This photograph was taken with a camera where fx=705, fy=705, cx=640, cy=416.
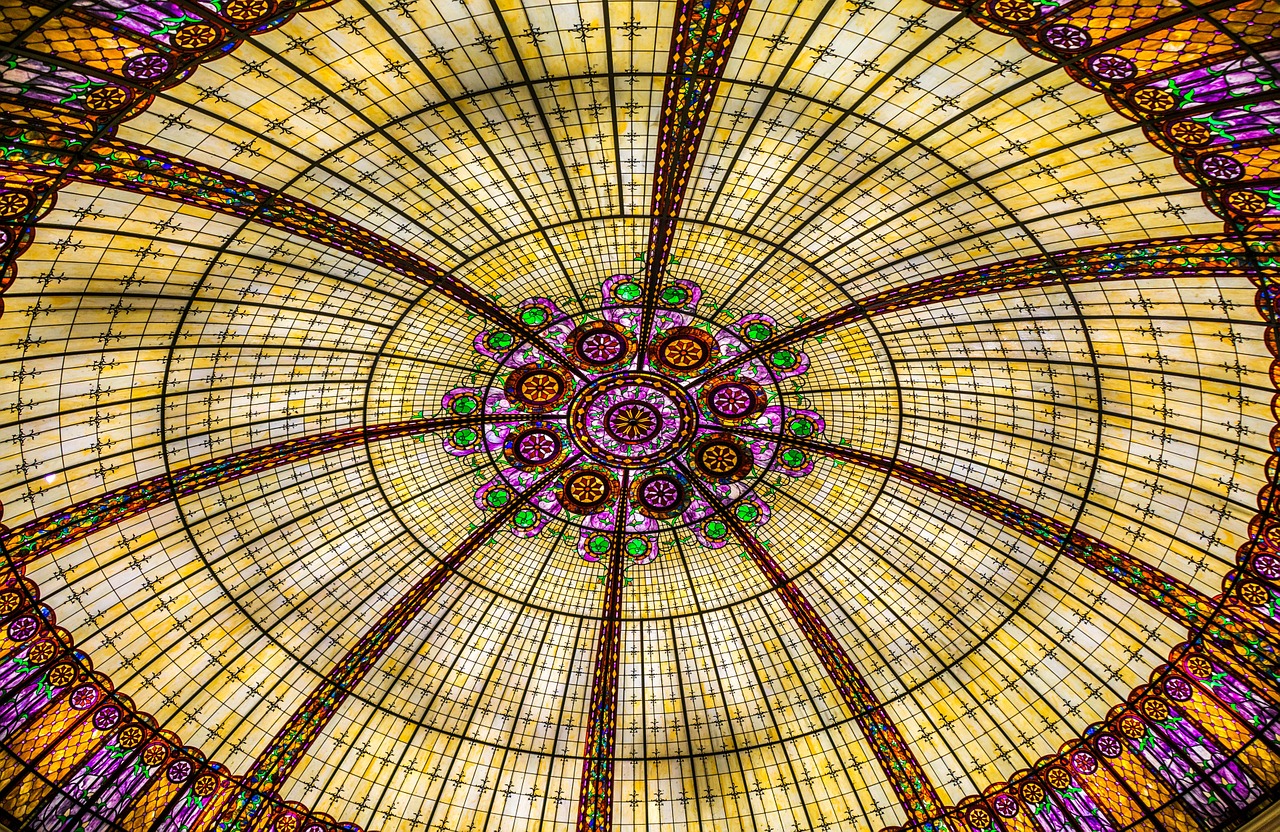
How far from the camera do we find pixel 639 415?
96.9 ft

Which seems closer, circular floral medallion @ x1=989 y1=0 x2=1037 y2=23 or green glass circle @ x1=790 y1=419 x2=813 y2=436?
circular floral medallion @ x1=989 y1=0 x2=1037 y2=23

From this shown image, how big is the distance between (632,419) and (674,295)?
19.3 feet

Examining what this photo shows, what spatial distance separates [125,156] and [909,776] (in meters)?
30.4

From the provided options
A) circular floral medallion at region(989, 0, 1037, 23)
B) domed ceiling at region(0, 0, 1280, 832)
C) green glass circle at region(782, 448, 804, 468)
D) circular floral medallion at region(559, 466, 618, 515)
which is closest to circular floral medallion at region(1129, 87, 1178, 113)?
domed ceiling at region(0, 0, 1280, 832)

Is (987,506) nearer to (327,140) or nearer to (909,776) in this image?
(909,776)

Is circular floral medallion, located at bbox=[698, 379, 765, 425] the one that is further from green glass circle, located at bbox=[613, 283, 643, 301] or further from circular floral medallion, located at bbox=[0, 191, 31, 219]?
circular floral medallion, located at bbox=[0, 191, 31, 219]

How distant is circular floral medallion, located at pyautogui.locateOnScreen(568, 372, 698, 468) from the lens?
29.1 metres

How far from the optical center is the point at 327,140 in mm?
18469

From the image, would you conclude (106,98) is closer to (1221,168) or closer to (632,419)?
(632,419)

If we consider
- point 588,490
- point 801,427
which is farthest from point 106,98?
point 801,427

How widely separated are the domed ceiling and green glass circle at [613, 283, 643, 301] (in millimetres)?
397

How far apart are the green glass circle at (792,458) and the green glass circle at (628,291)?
8.73m

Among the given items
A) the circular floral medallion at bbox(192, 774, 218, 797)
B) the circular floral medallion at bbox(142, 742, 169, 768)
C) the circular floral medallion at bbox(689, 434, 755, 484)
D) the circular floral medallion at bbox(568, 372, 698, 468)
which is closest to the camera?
the circular floral medallion at bbox(142, 742, 169, 768)

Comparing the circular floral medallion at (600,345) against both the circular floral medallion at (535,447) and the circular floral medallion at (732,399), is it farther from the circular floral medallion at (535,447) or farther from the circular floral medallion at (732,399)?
the circular floral medallion at (732,399)
